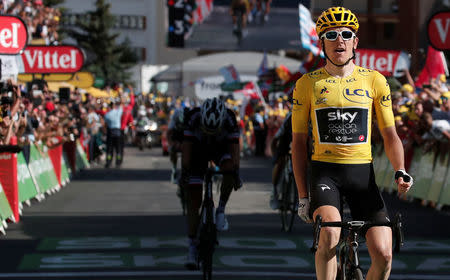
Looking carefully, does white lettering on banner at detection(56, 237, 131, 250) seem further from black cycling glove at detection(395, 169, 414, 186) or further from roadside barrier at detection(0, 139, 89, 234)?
black cycling glove at detection(395, 169, 414, 186)

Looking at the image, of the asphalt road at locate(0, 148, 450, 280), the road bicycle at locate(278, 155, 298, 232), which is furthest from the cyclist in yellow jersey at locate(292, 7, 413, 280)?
the road bicycle at locate(278, 155, 298, 232)

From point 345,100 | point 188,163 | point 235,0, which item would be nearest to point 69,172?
point 188,163

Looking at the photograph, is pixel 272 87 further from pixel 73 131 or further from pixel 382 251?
pixel 382 251

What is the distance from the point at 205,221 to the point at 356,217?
383 centimetres

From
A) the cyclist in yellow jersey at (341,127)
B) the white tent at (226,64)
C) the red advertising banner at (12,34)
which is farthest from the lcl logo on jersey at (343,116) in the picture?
the white tent at (226,64)

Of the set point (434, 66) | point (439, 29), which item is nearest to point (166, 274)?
point (439, 29)

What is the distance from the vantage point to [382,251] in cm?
686

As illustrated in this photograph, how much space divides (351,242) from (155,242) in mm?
6543

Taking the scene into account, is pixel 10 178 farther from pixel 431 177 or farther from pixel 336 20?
pixel 336 20

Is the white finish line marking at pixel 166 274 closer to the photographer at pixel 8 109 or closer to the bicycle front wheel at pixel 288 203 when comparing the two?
the bicycle front wheel at pixel 288 203

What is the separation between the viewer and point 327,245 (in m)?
6.93

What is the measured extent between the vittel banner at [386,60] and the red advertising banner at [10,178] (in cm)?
1233

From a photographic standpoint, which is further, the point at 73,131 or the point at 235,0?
the point at 235,0

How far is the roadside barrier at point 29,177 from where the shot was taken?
51.8 ft
